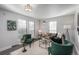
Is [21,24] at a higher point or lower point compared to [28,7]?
lower

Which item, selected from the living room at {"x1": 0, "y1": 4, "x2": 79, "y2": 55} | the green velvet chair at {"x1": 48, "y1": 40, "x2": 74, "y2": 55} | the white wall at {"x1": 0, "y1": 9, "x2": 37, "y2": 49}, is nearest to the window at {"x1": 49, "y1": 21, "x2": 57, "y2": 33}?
the living room at {"x1": 0, "y1": 4, "x2": 79, "y2": 55}

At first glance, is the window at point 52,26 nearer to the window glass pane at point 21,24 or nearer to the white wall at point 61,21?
the white wall at point 61,21

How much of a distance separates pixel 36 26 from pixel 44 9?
1.79 ft

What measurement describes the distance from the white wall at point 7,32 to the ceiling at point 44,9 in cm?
12

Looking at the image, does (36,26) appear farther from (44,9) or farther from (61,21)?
(61,21)

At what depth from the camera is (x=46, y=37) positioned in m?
2.12

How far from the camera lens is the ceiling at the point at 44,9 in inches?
74.8

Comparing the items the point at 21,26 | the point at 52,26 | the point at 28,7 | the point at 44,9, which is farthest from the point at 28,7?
the point at 52,26

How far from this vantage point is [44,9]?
2010mm
